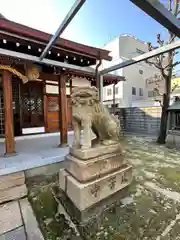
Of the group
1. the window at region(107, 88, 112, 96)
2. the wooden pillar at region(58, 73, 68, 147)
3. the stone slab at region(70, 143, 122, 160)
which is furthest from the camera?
the window at region(107, 88, 112, 96)

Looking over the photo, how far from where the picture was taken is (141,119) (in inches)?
376

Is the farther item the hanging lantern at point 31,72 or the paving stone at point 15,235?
the hanging lantern at point 31,72

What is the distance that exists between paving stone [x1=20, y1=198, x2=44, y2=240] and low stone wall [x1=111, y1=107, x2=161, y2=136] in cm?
831

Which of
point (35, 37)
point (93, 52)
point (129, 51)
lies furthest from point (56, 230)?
point (129, 51)

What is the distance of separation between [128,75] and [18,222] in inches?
569

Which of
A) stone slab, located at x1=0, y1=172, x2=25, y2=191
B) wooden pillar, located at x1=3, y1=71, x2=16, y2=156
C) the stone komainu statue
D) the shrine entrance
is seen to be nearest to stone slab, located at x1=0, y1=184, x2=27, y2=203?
stone slab, located at x1=0, y1=172, x2=25, y2=191

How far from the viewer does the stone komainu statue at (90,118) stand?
2047 millimetres

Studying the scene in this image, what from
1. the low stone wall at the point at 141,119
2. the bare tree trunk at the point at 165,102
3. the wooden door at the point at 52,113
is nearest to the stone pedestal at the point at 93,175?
the wooden door at the point at 52,113

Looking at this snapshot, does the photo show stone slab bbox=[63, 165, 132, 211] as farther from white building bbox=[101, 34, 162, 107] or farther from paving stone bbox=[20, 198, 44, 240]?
white building bbox=[101, 34, 162, 107]

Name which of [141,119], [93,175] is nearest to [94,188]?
[93,175]

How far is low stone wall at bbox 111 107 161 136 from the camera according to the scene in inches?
346

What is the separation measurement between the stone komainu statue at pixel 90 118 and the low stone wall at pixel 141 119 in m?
7.30

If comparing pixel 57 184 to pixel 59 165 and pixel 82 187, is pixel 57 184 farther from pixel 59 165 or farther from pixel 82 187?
pixel 82 187

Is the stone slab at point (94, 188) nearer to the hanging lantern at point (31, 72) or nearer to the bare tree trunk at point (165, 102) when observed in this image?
the hanging lantern at point (31, 72)
